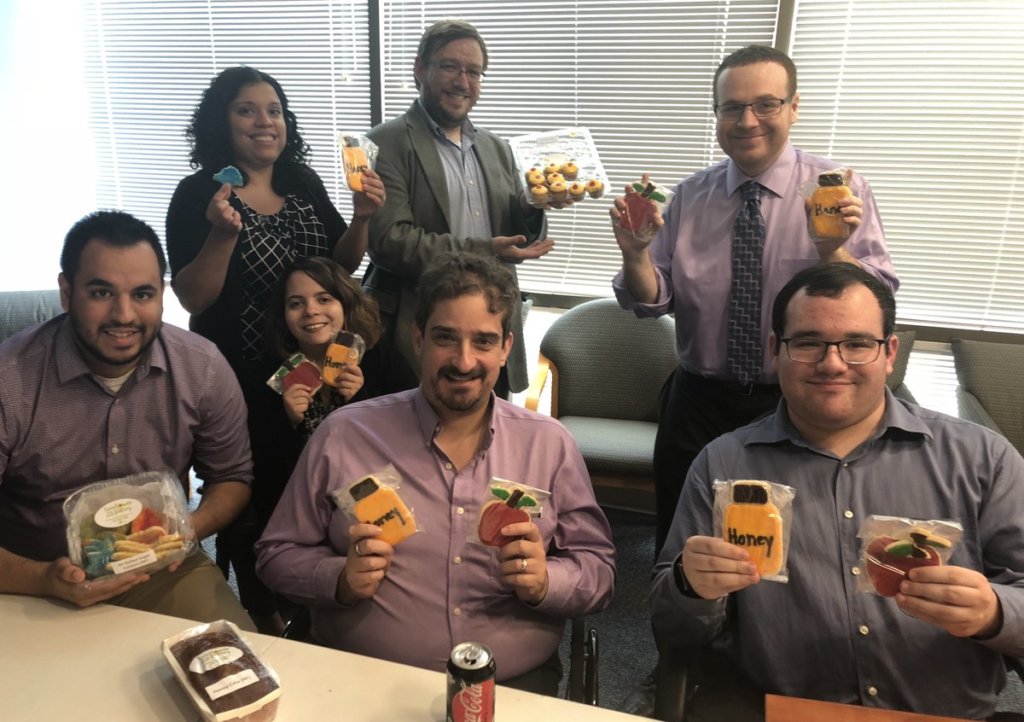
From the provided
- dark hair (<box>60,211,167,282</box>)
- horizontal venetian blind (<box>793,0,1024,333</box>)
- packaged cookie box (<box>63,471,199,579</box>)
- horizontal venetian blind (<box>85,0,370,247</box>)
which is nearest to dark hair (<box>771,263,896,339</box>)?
packaged cookie box (<box>63,471,199,579</box>)

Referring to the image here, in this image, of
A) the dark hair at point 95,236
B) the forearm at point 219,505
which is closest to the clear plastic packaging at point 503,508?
the forearm at point 219,505

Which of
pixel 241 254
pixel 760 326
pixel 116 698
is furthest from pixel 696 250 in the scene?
pixel 116 698

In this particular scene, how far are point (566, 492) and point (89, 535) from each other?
1146 mm

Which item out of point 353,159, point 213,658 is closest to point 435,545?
point 213,658

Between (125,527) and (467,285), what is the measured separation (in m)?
1.00

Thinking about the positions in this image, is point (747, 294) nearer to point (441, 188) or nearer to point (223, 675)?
point (441, 188)

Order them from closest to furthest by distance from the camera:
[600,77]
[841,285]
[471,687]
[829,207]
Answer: [471,687]
[841,285]
[829,207]
[600,77]

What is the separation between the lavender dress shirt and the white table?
0.51m

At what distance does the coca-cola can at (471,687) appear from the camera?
122cm

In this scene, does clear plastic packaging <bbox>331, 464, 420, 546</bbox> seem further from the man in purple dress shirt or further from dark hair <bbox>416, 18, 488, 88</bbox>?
dark hair <bbox>416, 18, 488, 88</bbox>

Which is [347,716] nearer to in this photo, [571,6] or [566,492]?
[566,492]

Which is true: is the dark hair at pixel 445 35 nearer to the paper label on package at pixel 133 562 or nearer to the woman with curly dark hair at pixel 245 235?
the woman with curly dark hair at pixel 245 235

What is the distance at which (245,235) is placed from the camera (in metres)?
2.70

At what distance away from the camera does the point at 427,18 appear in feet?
13.9
